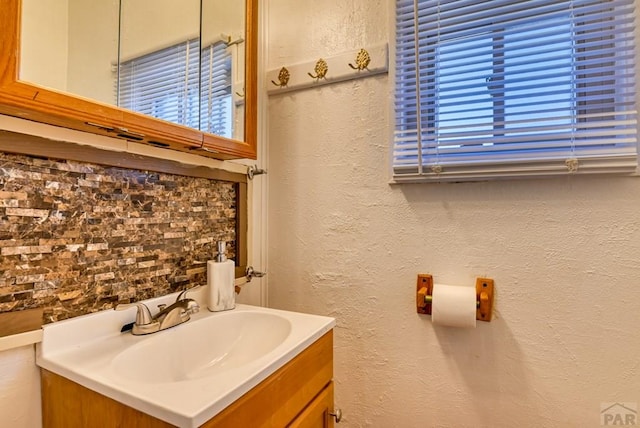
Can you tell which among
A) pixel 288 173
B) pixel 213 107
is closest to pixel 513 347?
pixel 288 173

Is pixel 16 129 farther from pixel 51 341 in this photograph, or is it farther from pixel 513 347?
pixel 513 347

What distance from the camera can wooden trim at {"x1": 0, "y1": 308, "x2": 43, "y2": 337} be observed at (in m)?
0.60

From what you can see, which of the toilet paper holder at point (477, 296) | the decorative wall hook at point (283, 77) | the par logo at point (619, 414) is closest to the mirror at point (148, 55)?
the decorative wall hook at point (283, 77)

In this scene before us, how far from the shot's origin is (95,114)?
0.66 m

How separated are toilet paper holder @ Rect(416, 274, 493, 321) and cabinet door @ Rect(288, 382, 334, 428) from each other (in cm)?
37

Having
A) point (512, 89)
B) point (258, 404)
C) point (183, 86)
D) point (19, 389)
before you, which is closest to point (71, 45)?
point (183, 86)

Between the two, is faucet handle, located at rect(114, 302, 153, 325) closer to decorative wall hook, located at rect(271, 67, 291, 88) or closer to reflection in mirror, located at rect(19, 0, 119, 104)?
reflection in mirror, located at rect(19, 0, 119, 104)

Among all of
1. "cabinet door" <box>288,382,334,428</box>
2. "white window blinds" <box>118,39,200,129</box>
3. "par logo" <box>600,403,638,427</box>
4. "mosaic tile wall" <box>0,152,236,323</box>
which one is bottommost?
"par logo" <box>600,403,638,427</box>

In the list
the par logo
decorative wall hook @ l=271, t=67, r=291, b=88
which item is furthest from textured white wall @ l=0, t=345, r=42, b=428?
the par logo

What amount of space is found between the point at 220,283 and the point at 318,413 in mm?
433

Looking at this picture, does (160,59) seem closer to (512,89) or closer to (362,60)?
(362,60)

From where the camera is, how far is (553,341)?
2.99 ft

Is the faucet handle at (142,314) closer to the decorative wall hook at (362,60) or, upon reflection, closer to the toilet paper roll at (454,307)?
the toilet paper roll at (454,307)

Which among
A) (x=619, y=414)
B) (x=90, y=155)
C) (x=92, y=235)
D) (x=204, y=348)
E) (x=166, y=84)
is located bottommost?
(x=619, y=414)
